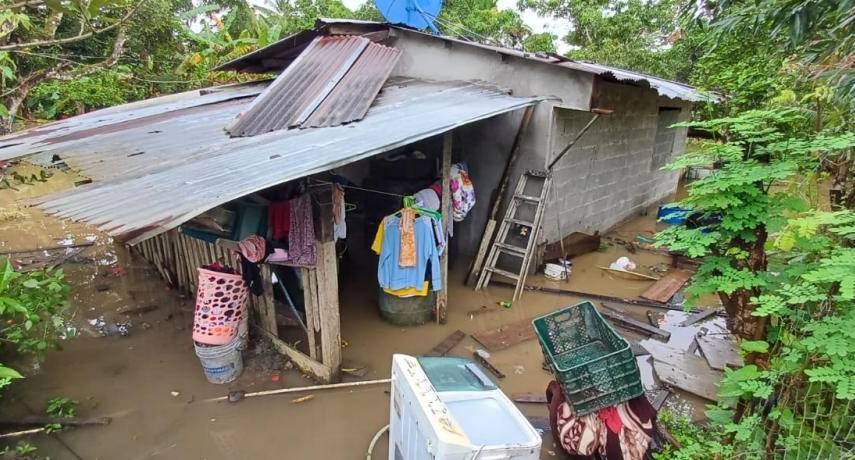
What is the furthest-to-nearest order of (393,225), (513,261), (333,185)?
(513,261) < (393,225) < (333,185)

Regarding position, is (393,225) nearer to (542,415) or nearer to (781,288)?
(542,415)

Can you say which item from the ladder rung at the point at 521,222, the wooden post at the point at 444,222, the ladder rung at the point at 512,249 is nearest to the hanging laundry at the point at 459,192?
the wooden post at the point at 444,222

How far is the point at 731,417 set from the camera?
3072 millimetres

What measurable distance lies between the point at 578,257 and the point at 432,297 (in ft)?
11.6

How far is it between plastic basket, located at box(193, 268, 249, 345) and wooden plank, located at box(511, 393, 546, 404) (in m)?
2.89

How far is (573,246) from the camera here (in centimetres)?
775

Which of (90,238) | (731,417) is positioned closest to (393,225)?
(731,417)

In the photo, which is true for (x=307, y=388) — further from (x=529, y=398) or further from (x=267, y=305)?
(x=529, y=398)

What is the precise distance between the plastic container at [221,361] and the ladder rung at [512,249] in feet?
12.8

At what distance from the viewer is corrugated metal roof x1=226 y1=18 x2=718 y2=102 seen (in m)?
5.73

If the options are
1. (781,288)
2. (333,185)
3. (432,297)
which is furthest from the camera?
(432,297)

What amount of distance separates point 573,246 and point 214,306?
5960 millimetres

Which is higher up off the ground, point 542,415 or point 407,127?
point 407,127

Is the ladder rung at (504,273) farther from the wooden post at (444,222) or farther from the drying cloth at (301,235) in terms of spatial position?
the drying cloth at (301,235)
